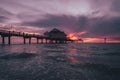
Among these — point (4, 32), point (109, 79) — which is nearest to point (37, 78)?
point (109, 79)

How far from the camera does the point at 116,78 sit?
943cm

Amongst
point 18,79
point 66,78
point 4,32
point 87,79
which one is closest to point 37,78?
point 18,79

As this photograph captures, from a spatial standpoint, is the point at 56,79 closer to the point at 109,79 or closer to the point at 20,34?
the point at 109,79

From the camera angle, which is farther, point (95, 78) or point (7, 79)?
point (95, 78)

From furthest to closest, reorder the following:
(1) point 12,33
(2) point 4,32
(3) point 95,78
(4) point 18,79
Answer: (1) point 12,33, (2) point 4,32, (3) point 95,78, (4) point 18,79

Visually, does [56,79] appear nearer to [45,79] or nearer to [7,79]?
[45,79]

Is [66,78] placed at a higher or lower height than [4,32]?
lower

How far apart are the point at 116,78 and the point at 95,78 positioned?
125 cm

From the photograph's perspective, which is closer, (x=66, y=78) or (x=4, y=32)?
(x=66, y=78)

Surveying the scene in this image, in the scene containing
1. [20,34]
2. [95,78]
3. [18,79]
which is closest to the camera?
[18,79]

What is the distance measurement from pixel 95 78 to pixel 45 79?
2823 mm

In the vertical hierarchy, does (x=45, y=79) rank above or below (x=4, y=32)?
below

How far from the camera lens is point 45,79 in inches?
353

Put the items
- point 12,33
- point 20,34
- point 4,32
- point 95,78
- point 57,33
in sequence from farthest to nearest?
point 57,33 < point 20,34 < point 12,33 < point 4,32 < point 95,78
